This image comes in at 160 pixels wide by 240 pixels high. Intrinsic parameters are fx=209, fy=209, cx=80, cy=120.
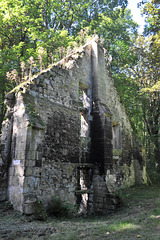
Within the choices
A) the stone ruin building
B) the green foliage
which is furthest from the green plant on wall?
the green foliage

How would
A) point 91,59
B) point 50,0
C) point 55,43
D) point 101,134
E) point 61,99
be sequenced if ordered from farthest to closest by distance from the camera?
point 50,0, point 55,43, point 91,59, point 101,134, point 61,99

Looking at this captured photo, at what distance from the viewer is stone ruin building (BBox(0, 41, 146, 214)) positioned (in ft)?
21.6

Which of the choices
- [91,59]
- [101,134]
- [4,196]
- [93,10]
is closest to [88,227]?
[4,196]

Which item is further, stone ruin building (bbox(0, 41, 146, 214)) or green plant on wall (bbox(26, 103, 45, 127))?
green plant on wall (bbox(26, 103, 45, 127))

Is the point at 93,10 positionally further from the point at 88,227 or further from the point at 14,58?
the point at 88,227

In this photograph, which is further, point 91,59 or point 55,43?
point 55,43

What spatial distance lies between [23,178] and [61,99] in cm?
369

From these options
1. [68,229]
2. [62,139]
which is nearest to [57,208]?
[68,229]

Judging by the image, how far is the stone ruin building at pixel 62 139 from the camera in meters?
6.57

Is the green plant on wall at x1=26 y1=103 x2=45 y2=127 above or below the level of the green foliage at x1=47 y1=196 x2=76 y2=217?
above

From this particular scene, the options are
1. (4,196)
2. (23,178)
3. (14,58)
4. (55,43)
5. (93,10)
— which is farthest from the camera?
(93,10)

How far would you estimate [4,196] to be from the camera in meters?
6.89

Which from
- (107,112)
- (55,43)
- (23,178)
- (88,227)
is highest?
(55,43)

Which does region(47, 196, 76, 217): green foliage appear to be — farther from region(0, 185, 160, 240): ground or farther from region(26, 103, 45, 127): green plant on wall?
region(26, 103, 45, 127): green plant on wall
